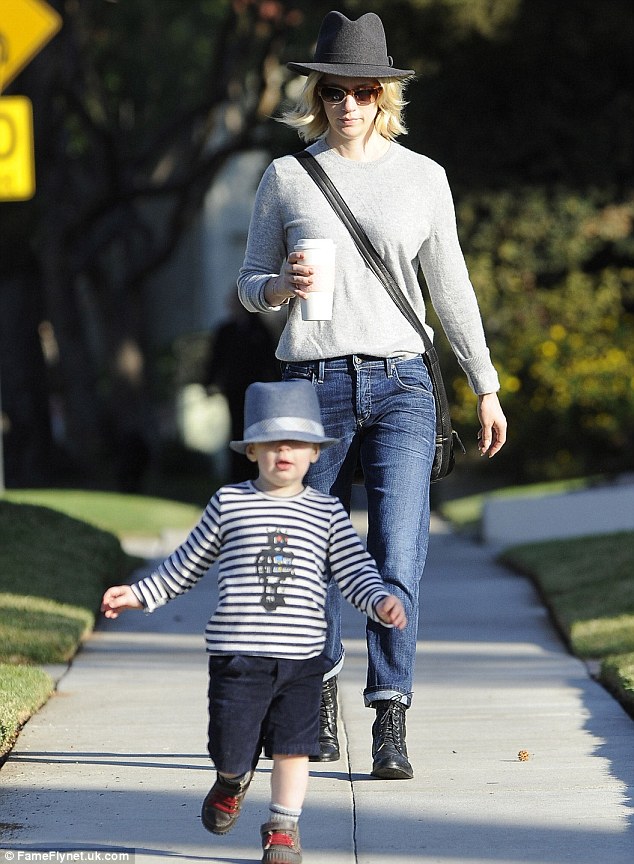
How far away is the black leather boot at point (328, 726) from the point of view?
14.3ft

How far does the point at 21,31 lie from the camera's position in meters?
7.56

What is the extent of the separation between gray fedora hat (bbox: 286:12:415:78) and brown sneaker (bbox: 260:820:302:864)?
204 cm

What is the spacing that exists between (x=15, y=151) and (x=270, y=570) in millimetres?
5057

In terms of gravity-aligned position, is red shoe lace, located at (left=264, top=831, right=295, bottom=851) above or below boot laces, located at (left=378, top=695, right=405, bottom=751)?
above

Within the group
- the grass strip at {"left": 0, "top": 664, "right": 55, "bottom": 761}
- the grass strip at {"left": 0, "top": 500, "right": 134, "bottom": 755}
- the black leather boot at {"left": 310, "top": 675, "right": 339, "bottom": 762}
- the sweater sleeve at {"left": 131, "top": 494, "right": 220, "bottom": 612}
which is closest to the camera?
the sweater sleeve at {"left": 131, "top": 494, "right": 220, "bottom": 612}

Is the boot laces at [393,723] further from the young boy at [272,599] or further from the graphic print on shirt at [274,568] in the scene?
the graphic print on shirt at [274,568]

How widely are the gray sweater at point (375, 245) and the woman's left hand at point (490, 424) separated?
42 millimetres

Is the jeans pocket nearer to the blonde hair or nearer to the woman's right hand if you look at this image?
the woman's right hand

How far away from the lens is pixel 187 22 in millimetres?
28266

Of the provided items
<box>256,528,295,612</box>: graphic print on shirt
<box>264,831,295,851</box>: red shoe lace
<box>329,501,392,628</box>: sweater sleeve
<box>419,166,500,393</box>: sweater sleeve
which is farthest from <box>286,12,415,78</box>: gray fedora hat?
<box>264,831,295,851</box>: red shoe lace

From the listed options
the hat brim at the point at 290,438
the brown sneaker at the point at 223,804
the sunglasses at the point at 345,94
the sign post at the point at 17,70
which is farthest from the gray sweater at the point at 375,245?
the sign post at the point at 17,70

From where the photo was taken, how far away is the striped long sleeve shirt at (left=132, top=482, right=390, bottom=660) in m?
3.35

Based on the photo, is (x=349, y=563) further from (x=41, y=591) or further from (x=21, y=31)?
(x=21, y=31)

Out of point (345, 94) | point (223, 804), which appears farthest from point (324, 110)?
point (223, 804)
